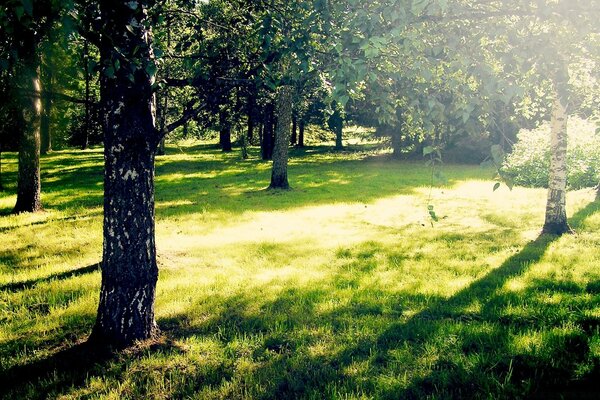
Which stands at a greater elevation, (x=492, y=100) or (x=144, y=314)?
(x=492, y=100)

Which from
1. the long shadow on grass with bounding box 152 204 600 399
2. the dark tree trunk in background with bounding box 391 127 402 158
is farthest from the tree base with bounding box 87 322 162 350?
the dark tree trunk in background with bounding box 391 127 402 158

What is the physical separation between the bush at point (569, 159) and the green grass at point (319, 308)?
22.7 feet

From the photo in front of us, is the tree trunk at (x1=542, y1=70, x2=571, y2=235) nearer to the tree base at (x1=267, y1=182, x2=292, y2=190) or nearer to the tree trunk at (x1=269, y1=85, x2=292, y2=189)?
the tree trunk at (x1=269, y1=85, x2=292, y2=189)

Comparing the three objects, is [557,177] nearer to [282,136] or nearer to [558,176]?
[558,176]

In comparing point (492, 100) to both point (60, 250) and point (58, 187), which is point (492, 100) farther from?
point (58, 187)

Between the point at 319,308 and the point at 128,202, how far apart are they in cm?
329

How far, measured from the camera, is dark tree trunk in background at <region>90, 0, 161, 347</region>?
16.8 feet

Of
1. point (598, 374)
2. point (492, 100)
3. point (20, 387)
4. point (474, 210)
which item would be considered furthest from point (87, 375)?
point (474, 210)

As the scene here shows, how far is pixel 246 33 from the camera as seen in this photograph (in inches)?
300

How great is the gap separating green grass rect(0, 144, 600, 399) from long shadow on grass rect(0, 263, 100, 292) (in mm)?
41

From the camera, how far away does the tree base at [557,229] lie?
1178cm

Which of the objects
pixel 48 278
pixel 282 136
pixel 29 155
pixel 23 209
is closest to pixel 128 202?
pixel 48 278

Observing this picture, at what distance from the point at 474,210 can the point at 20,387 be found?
1506 centimetres

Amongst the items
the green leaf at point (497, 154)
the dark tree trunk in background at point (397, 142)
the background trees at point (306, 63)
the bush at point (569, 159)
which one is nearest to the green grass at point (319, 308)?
the background trees at point (306, 63)
